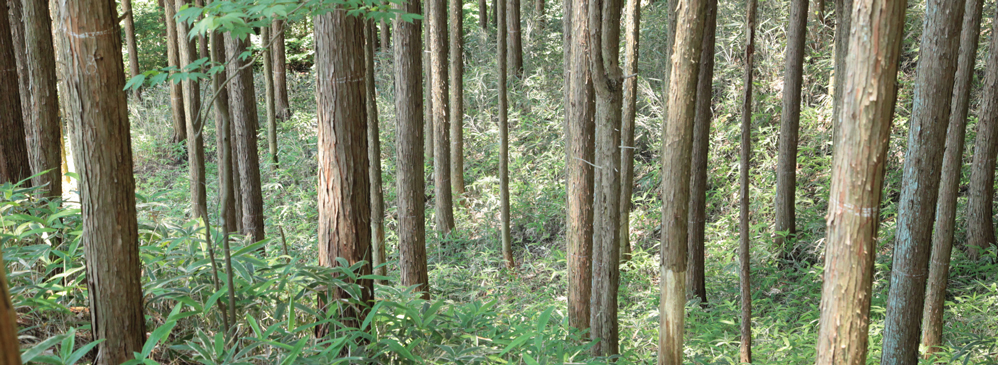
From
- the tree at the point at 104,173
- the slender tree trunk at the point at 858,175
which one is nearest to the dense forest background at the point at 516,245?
the tree at the point at 104,173

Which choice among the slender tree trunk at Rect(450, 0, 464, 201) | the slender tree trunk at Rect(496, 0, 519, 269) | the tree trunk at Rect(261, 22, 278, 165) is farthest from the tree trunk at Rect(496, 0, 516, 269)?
the tree trunk at Rect(261, 22, 278, 165)

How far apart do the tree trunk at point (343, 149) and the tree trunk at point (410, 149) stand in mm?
2212

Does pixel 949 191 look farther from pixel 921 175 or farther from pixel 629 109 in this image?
pixel 629 109

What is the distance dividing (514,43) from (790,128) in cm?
519

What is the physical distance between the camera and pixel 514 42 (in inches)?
429

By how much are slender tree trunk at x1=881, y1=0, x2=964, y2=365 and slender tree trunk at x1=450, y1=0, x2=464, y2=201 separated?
5.67 m

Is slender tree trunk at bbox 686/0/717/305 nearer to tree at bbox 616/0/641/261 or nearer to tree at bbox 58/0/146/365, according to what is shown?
tree at bbox 616/0/641/261

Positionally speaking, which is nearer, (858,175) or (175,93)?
(858,175)

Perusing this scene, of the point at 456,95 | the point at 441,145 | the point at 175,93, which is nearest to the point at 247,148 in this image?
the point at 441,145

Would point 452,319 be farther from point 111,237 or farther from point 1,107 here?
point 1,107

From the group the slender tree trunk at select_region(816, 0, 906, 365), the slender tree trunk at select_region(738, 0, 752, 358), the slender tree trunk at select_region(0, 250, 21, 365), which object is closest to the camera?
the slender tree trunk at select_region(0, 250, 21, 365)

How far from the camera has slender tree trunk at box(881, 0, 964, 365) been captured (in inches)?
150

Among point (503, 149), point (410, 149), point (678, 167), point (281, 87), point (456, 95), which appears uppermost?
point (281, 87)

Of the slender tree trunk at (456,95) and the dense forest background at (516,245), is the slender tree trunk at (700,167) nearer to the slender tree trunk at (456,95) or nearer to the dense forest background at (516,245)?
the dense forest background at (516,245)
